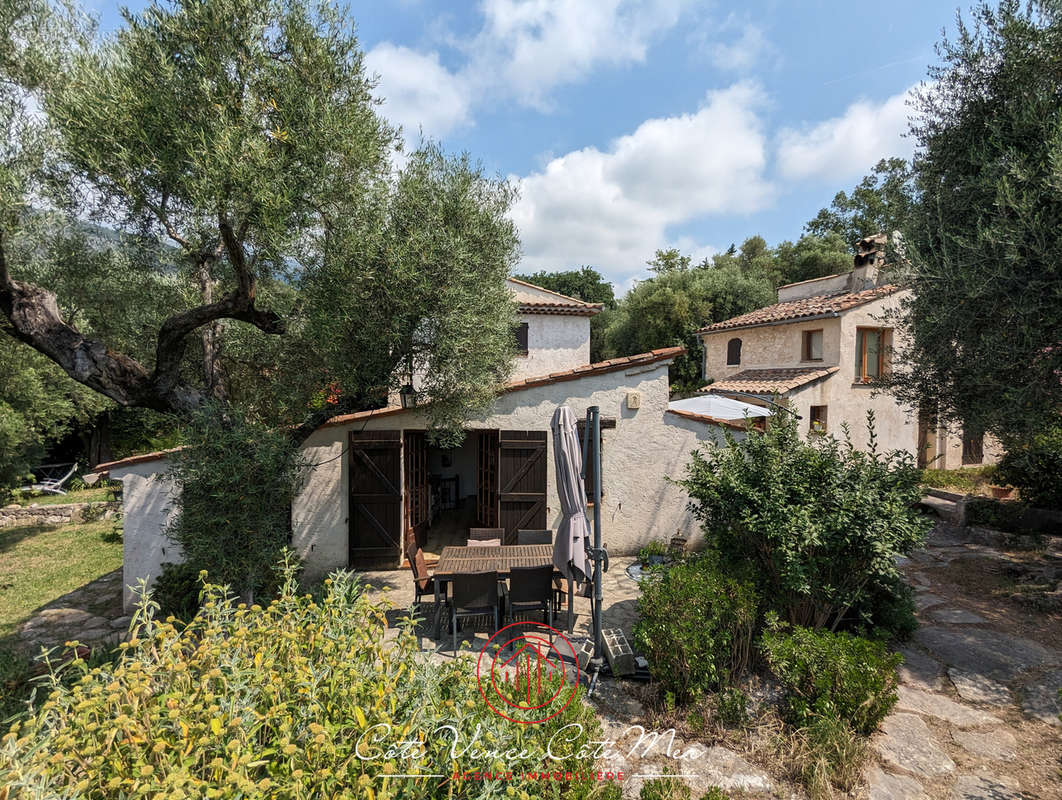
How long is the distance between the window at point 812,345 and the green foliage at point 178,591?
17187 mm

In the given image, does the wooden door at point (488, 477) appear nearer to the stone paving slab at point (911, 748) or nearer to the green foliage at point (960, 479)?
the stone paving slab at point (911, 748)

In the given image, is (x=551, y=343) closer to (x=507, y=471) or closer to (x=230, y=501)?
(x=507, y=471)

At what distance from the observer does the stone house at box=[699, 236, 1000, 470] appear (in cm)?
1436

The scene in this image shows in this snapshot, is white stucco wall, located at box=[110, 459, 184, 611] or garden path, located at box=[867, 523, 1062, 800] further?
white stucco wall, located at box=[110, 459, 184, 611]

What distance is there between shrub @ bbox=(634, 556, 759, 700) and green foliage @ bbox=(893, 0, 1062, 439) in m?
4.97

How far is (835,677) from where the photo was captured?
13.9 ft

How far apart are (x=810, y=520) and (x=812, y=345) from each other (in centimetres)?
1283

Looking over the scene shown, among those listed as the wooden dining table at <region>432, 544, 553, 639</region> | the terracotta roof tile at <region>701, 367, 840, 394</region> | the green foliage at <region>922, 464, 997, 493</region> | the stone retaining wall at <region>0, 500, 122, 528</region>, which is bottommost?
the stone retaining wall at <region>0, 500, 122, 528</region>

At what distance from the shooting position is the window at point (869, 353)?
14.8 m

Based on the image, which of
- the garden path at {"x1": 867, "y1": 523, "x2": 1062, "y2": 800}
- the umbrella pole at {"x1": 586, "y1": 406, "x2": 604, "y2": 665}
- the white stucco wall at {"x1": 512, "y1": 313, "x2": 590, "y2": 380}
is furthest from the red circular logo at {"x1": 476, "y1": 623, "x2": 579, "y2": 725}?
the white stucco wall at {"x1": 512, "y1": 313, "x2": 590, "y2": 380}

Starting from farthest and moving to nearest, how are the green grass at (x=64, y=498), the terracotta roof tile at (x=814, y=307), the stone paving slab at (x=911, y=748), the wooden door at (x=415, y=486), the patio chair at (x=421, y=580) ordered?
the green grass at (x=64, y=498)
the terracotta roof tile at (x=814, y=307)
the wooden door at (x=415, y=486)
the patio chair at (x=421, y=580)
the stone paving slab at (x=911, y=748)

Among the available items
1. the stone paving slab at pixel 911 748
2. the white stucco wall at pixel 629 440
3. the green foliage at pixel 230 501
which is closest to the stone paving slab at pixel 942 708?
the stone paving slab at pixel 911 748

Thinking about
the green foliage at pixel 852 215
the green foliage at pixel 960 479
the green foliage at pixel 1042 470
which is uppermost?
the green foliage at pixel 852 215

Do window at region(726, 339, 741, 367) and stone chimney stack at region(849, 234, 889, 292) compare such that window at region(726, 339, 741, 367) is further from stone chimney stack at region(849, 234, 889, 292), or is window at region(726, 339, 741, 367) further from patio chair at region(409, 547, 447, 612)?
patio chair at region(409, 547, 447, 612)
